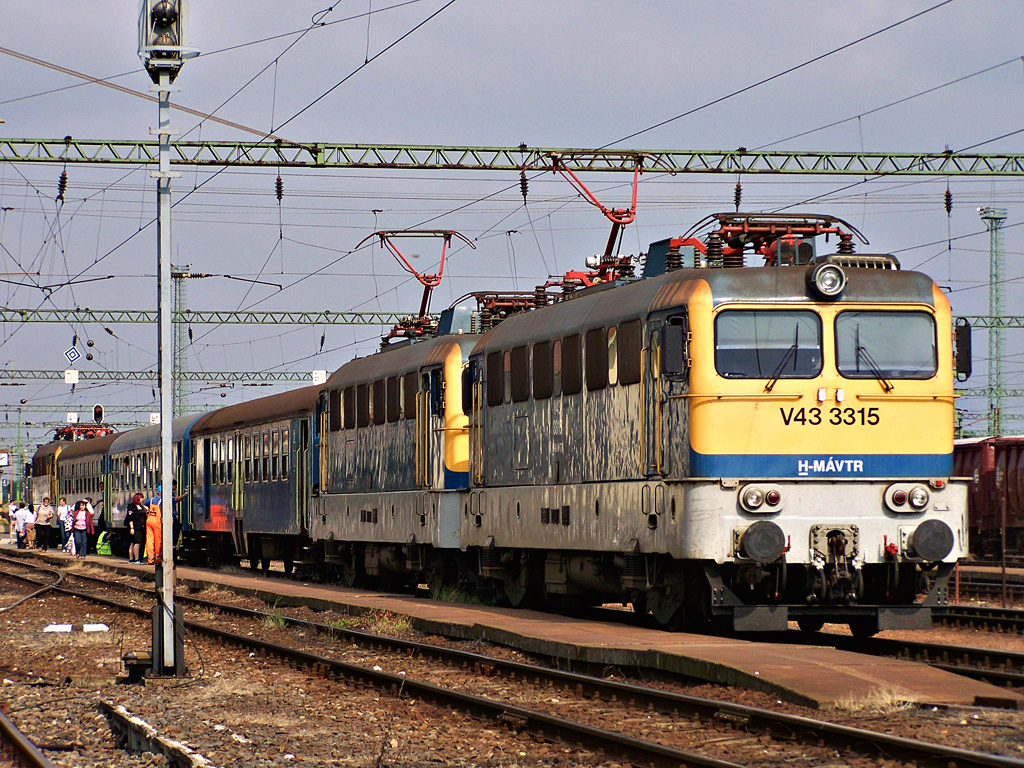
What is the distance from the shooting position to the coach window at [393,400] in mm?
23438

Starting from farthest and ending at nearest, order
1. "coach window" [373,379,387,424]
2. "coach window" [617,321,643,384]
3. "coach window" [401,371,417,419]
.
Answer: "coach window" [373,379,387,424] < "coach window" [401,371,417,419] < "coach window" [617,321,643,384]

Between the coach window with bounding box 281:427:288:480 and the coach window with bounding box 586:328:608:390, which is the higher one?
the coach window with bounding box 586:328:608:390

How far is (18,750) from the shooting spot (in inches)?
410

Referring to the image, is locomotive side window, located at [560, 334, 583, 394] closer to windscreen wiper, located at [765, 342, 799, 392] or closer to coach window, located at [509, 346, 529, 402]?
coach window, located at [509, 346, 529, 402]

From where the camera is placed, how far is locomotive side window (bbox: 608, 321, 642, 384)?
15531mm

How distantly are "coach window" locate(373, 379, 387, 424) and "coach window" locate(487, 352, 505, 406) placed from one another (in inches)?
182

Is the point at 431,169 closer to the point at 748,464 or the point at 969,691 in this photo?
the point at 748,464

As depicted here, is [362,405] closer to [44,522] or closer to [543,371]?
[543,371]

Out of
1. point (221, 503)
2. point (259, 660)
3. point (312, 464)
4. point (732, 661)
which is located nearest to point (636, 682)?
point (732, 661)

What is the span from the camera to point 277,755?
998 centimetres

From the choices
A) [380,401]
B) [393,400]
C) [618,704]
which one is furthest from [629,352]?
[380,401]

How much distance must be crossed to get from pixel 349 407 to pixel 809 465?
13374 millimetres

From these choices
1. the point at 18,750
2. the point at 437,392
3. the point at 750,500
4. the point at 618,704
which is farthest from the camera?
the point at 437,392

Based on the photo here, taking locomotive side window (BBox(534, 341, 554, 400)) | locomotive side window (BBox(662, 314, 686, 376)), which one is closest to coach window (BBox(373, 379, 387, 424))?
locomotive side window (BBox(534, 341, 554, 400))
